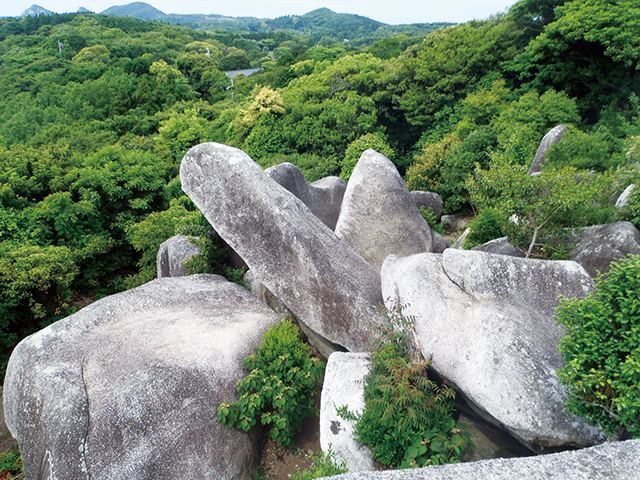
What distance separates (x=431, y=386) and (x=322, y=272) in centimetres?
329

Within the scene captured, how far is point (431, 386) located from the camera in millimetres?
6441

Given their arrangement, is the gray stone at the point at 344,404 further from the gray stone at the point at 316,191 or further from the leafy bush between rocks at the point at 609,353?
the gray stone at the point at 316,191

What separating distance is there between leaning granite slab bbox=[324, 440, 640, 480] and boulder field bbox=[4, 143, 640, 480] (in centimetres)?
2

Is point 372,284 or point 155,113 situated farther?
point 155,113

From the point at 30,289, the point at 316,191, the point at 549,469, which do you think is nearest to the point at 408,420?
the point at 549,469

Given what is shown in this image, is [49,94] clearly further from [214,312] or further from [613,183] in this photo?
[613,183]

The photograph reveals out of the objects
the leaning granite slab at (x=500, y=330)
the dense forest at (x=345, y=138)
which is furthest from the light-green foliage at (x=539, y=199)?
the leaning granite slab at (x=500, y=330)

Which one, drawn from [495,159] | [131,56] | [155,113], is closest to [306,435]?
[495,159]

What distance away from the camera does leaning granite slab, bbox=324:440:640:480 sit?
148 inches

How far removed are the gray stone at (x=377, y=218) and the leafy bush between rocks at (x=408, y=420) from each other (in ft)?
17.9

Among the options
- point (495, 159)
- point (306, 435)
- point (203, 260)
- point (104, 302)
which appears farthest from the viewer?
point (203, 260)

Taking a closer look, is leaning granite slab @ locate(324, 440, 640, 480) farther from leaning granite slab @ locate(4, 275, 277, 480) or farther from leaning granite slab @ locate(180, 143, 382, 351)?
leaning granite slab @ locate(180, 143, 382, 351)

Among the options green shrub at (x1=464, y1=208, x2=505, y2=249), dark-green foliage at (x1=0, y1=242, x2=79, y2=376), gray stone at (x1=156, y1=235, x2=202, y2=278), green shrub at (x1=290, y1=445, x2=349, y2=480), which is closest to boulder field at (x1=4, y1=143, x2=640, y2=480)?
green shrub at (x1=290, y1=445, x2=349, y2=480)

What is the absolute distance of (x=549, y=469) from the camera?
381 centimetres
